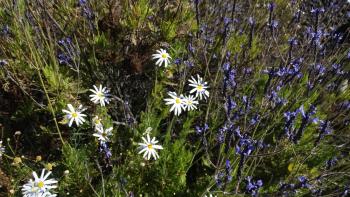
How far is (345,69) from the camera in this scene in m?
3.10

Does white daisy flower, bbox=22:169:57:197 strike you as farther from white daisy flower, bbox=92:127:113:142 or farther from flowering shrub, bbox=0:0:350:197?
white daisy flower, bbox=92:127:113:142

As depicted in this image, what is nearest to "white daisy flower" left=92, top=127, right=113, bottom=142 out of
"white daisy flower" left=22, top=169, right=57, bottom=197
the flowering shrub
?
the flowering shrub

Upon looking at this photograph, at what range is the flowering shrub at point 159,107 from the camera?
2361 millimetres

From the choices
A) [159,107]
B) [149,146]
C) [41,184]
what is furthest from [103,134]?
[159,107]

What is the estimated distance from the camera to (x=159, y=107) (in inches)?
108

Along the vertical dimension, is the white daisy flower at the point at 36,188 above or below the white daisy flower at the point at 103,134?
below

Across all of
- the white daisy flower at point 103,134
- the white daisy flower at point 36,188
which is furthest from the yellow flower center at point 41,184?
the white daisy flower at point 103,134

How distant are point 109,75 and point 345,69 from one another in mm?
1801

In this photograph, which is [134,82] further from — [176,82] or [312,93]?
[312,93]

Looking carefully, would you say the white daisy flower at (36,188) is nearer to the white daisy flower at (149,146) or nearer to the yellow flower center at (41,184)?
the yellow flower center at (41,184)

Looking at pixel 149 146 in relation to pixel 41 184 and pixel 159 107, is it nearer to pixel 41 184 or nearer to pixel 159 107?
pixel 159 107

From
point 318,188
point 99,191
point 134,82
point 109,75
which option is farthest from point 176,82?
point 318,188

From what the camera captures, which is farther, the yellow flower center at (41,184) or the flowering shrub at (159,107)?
the flowering shrub at (159,107)

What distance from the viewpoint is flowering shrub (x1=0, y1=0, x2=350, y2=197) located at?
2.36 m
